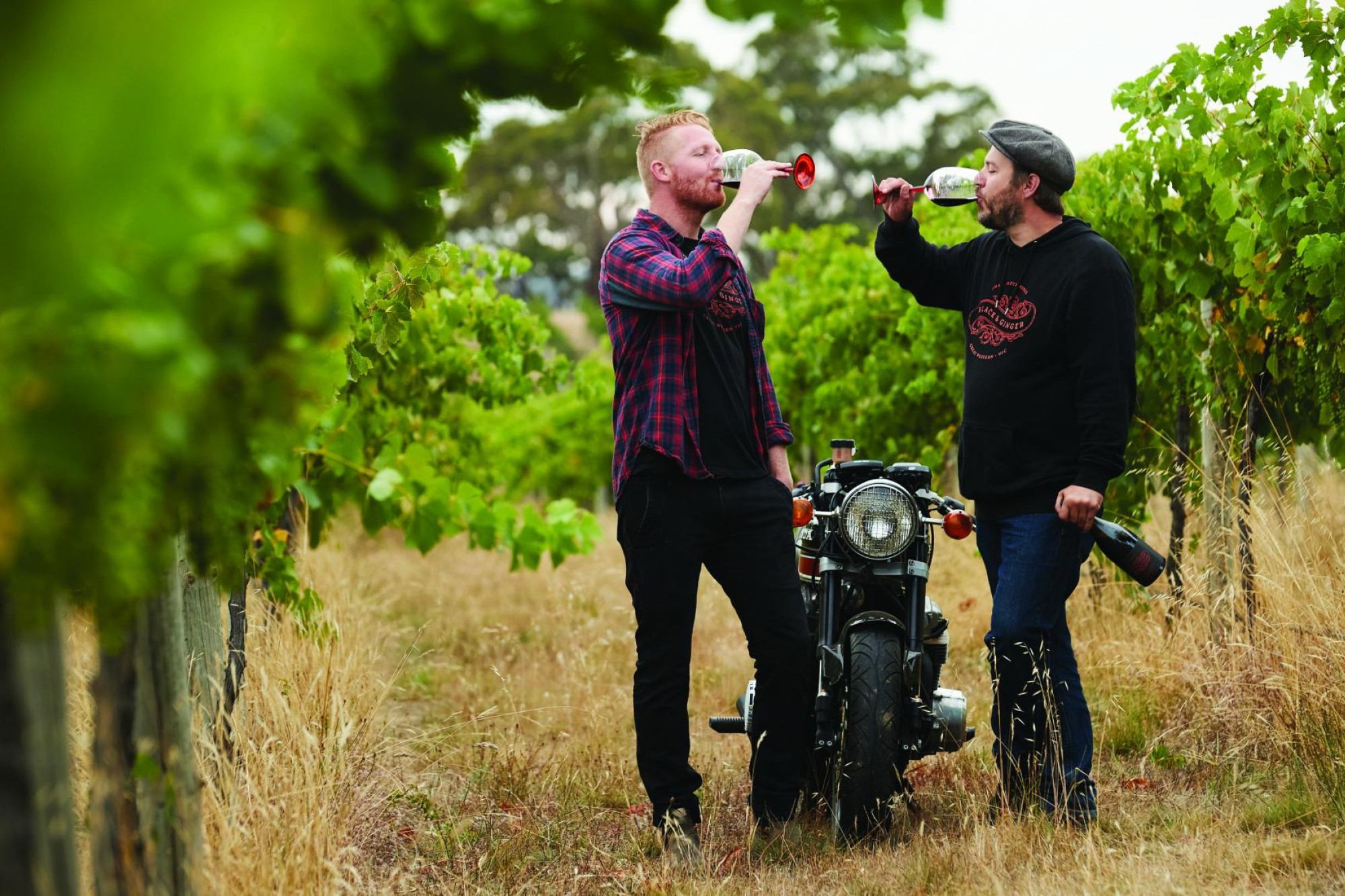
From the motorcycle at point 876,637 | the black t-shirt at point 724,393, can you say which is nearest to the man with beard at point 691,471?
the black t-shirt at point 724,393

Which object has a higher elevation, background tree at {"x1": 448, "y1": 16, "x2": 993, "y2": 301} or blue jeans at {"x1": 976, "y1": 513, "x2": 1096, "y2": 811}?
background tree at {"x1": 448, "y1": 16, "x2": 993, "y2": 301}

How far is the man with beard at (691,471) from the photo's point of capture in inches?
130

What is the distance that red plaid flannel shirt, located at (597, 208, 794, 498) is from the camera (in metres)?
3.20

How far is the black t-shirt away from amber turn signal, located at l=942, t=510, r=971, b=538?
526mm

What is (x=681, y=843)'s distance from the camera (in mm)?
3242

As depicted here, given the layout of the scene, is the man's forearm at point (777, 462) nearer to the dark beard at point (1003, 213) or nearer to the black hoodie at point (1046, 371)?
the black hoodie at point (1046, 371)

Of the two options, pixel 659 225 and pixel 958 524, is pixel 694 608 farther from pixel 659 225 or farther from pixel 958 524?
pixel 659 225

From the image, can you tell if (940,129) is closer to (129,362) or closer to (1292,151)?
(1292,151)

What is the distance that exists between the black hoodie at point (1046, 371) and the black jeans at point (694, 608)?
593 millimetres

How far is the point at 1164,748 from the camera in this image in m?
4.14

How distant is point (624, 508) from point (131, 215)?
244cm

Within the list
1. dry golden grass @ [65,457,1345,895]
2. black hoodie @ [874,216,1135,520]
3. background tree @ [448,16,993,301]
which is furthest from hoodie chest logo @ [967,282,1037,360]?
background tree @ [448,16,993,301]

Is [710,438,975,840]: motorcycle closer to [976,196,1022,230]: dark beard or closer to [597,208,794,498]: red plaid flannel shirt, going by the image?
[597,208,794,498]: red plaid flannel shirt

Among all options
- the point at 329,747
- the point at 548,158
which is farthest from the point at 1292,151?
the point at 548,158
